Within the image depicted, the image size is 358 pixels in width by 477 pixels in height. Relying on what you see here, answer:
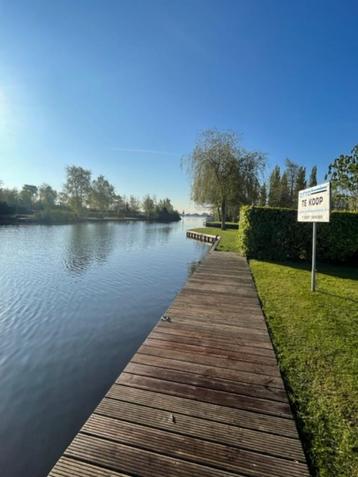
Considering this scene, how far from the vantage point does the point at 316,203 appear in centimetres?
534

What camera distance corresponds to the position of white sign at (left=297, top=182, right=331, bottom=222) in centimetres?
494

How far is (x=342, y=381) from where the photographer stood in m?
2.34

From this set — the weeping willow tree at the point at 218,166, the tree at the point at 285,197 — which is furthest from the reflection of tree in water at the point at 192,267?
the tree at the point at 285,197

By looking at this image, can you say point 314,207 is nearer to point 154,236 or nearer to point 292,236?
point 292,236

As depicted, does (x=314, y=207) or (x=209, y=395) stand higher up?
(x=314, y=207)

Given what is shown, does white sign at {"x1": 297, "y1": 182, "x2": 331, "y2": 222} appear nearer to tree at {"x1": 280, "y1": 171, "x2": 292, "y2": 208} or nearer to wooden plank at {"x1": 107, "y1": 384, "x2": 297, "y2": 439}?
wooden plank at {"x1": 107, "y1": 384, "x2": 297, "y2": 439}

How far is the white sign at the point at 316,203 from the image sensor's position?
4938 millimetres

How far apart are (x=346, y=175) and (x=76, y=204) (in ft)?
131

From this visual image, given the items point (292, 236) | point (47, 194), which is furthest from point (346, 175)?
point (47, 194)

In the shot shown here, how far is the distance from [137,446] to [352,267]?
8.86 m

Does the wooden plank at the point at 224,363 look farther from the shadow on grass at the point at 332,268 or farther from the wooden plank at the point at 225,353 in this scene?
the shadow on grass at the point at 332,268

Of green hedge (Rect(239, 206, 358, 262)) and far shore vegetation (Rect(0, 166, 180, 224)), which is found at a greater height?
far shore vegetation (Rect(0, 166, 180, 224))

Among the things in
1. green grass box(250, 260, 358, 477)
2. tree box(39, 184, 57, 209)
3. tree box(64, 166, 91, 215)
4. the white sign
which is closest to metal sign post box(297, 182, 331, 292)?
the white sign

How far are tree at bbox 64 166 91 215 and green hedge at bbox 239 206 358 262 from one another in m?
40.0
